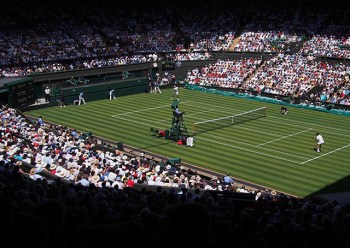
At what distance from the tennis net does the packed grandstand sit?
8303 mm

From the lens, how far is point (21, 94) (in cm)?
4369

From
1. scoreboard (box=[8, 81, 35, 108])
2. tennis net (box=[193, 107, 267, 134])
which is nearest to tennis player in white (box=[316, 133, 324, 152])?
tennis net (box=[193, 107, 267, 134])

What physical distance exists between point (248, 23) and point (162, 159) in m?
44.0

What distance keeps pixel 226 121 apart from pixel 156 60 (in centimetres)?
2290

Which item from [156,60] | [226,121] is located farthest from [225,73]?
[226,121]

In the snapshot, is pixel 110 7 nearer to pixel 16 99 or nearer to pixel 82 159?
pixel 16 99

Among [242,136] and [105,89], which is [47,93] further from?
[242,136]

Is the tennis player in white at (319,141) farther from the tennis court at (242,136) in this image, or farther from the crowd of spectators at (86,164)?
the crowd of spectators at (86,164)

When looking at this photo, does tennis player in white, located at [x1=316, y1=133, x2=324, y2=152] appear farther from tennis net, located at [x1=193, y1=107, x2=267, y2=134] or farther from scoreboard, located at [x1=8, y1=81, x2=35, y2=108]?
scoreboard, located at [x1=8, y1=81, x2=35, y2=108]

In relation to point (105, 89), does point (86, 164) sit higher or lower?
higher

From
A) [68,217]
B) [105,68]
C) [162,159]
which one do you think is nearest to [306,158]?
[162,159]

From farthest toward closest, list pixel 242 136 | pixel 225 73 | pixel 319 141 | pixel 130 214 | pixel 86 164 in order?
pixel 225 73
pixel 242 136
pixel 319 141
pixel 86 164
pixel 130 214

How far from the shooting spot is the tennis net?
3661cm

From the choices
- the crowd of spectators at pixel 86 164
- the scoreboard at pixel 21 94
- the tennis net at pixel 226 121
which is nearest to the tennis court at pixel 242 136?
the tennis net at pixel 226 121
